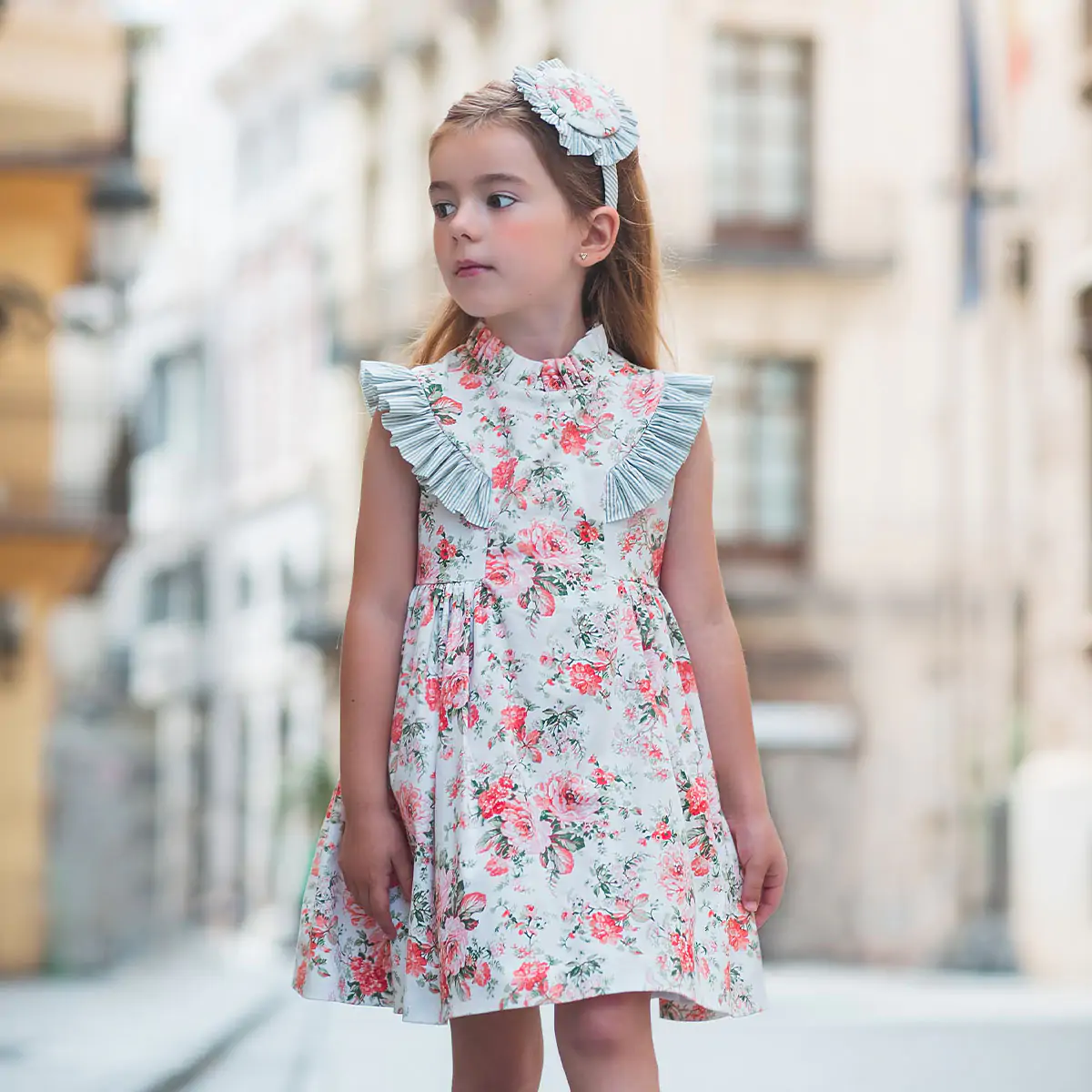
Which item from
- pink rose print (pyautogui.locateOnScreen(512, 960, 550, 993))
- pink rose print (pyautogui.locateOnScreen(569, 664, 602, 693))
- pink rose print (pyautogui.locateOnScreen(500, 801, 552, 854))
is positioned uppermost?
pink rose print (pyautogui.locateOnScreen(569, 664, 602, 693))

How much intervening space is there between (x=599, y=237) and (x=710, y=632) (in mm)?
528

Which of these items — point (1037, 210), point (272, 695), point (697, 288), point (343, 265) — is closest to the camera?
point (1037, 210)

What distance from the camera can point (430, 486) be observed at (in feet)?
8.91

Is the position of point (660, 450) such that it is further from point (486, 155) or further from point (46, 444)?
point (46, 444)

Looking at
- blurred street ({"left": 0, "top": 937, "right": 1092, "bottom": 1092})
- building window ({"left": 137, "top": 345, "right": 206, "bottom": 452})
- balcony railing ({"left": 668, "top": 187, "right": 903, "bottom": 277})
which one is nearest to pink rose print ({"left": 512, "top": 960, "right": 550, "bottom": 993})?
blurred street ({"left": 0, "top": 937, "right": 1092, "bottom": 1092})

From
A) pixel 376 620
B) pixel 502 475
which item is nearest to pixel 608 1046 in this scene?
pixel 376 620

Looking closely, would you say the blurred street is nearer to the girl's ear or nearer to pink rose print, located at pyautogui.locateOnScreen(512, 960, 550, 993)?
pink rose print, located at pyautogui.locateOnScreen(512, 960, 550, 993)

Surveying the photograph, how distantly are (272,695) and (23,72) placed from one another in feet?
44.5

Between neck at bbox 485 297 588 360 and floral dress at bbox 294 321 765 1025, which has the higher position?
neck at bbox 485 297 588 360

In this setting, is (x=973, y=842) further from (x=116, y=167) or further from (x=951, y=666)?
(x=116, y=167)

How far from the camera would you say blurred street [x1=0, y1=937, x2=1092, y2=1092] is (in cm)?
511

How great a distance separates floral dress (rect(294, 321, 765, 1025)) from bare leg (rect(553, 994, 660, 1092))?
6cm

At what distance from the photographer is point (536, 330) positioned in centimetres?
281

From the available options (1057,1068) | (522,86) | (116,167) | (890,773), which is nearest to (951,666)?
(890,773)
